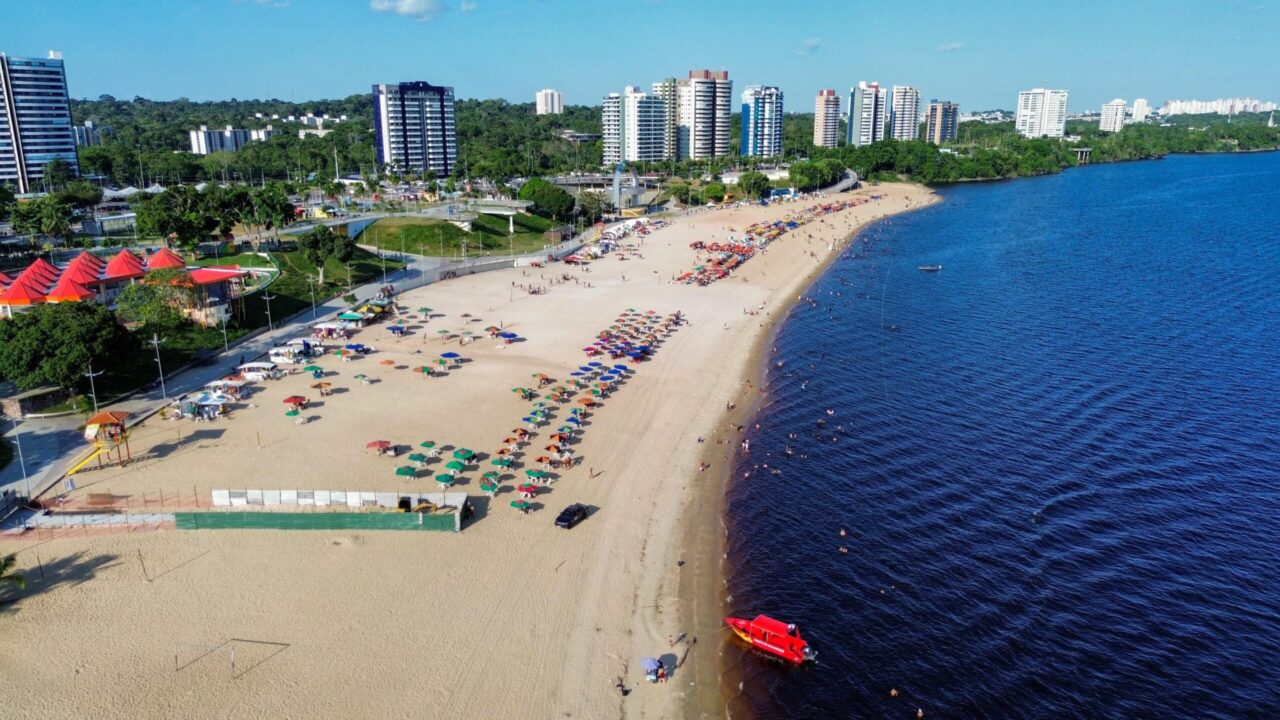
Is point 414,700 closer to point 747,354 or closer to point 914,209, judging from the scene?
point 747,354

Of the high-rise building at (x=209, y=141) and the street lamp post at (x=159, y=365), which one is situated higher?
the high-rise building at (x=209, y=141)

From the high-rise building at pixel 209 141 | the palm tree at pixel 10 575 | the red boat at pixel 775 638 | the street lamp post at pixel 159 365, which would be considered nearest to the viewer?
the red boat at pixel 775 638

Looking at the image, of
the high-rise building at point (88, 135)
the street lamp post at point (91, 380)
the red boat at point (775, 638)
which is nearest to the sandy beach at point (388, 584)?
the red boat at point (775, 638)

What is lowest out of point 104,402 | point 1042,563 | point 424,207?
point 1042,563

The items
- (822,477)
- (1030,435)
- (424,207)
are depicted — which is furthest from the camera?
(424,207)

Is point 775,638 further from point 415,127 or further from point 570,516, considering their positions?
point 415,127

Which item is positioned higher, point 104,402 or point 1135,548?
point 104,402

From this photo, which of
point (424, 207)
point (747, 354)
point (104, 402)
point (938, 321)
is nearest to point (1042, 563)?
point (747, 354)

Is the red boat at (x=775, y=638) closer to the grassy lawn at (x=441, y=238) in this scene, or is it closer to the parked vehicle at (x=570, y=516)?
the parked vehicle at (x=570, y=516)
